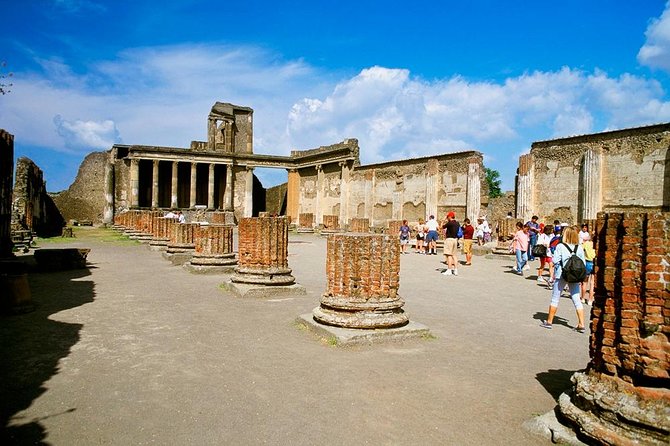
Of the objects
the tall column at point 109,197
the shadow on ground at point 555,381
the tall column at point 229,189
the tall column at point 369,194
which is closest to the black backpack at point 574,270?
the shadow on ground at point 555,381

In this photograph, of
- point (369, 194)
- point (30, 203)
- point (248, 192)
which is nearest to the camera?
point (30, 203)

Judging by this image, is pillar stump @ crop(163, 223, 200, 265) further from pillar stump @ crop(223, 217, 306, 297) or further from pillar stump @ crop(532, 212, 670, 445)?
pillar stump @ crop(532, 212, 670, 445)

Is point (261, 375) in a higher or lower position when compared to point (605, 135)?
lower

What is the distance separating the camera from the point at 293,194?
38.0m

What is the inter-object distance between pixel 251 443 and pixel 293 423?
0.38 meters

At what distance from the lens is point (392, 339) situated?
18.1 ft

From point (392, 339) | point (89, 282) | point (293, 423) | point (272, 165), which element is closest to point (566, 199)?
point (392, 339)

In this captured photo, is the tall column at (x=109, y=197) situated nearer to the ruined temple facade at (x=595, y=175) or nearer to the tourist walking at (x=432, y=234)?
the tourist walking at (x=432, y=234)

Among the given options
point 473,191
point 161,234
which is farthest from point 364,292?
point 473,191

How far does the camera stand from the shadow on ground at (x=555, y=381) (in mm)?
4016

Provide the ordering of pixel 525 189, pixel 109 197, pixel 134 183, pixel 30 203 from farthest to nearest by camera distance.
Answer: pixel 109 197
pixel 134 183
pixel 30 203
pixel 525 189

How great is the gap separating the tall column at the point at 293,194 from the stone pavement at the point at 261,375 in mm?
29907

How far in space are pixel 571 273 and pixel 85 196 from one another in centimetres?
3830

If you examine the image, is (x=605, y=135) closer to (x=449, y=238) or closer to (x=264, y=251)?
(x=449, y=238)
